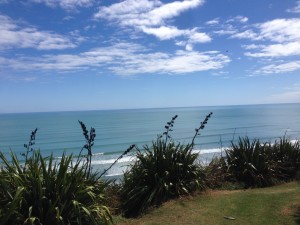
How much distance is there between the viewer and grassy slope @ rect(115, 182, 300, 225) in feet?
21.5

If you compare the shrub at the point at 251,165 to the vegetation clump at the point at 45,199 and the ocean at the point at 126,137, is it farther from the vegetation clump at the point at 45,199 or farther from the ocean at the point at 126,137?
the vegetation clump at the point at 45,199

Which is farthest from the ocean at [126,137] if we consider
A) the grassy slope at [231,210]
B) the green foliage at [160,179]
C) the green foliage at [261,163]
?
the grassy slope at [231,210]

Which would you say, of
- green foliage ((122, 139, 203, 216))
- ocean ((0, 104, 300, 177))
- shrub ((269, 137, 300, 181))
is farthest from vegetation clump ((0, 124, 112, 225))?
shrub ((269, 137, 300, 181))

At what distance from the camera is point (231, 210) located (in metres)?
7.09

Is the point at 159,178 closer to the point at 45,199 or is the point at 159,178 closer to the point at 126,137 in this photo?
the point at 45,199

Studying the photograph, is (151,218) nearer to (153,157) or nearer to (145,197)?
(145,197)

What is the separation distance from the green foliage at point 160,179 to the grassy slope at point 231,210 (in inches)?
15.2

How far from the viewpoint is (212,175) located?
982 cm

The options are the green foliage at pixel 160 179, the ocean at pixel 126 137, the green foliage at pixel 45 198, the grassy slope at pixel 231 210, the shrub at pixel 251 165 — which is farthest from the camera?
the ocean at pixel 126 137

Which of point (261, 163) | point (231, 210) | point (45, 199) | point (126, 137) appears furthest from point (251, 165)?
point (126, 137)

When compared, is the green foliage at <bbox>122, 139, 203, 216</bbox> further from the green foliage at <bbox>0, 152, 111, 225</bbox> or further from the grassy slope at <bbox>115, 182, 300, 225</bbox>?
the green foliage at <bbox>0, 152, 111, 225</bbox>

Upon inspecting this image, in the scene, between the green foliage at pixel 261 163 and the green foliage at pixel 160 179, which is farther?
the green foliage at pixel 261 163

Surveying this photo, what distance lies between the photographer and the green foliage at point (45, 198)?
5270mm

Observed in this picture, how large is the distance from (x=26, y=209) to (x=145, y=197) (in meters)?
3.36
